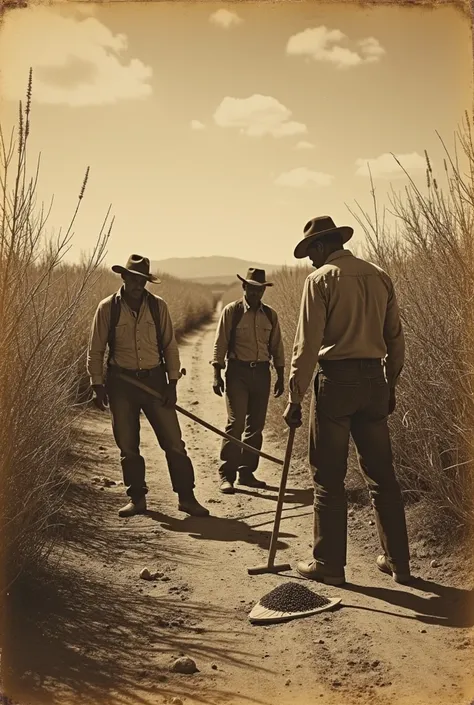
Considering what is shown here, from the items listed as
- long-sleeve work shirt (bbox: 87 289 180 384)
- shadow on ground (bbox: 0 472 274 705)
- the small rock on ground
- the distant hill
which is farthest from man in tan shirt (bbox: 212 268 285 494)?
the distant hill

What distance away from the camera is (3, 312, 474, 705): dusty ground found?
10.2ft

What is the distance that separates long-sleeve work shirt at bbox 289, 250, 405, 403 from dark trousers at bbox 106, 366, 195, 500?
5.85ft

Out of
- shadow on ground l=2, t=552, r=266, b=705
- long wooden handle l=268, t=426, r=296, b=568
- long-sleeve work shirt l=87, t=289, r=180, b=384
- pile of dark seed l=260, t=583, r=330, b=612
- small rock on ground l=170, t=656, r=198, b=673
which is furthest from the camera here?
long-sleeve work shirt l=87, t=289, r=180, b=384

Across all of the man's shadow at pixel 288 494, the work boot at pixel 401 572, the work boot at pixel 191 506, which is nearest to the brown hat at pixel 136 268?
the work boot at pixel 191 506

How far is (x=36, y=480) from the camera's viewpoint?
378cm

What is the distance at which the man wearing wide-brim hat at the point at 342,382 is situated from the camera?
162 inches

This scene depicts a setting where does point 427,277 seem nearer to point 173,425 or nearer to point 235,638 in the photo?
point 173,425

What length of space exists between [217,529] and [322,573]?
1301mm

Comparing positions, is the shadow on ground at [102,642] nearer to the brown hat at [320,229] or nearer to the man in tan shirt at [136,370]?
the man in tan shirt at [136,370]

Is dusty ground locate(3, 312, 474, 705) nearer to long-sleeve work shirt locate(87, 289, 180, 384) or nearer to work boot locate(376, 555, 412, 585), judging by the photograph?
work boot locate(376, 555, 412, 585)

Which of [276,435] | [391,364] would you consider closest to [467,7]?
[391,364]

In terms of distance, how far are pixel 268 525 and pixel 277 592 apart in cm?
156

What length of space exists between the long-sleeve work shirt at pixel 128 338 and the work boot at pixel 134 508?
97cm

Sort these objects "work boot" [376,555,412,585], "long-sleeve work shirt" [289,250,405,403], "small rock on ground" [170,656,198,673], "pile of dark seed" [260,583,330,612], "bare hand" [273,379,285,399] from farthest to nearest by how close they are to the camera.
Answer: "bare hand" [273,379,285,399] → "work boot" [376,555,412,585] → "long-sleeve work shirt" [289,250,405,403] → "pile of dark seed" [260,583,330,612] → "small rock on ground" [170,656,198,673]
